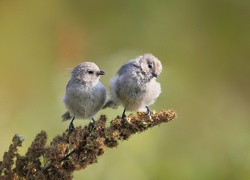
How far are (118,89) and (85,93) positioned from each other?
0.35m

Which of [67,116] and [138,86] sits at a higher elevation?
[67,116]

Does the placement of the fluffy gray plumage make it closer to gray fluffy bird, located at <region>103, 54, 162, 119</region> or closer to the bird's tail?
gray fluffy bird, located at <region>103, 54, 162, 119</region>

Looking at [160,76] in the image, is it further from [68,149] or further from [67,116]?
[68,149]

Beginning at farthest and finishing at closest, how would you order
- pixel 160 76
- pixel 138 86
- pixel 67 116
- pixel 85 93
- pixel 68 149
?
pixel 160 76
pixel 67 116
pixel 85 93
pixel 138 86
pixel 68 149

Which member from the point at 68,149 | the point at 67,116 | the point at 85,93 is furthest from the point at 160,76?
the point at 68,149

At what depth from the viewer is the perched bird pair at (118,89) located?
6.29 meters

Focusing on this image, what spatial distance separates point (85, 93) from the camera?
21.4 ft

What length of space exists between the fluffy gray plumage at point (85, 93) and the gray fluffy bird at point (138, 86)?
0.52 ft

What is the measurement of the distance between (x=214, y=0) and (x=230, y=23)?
2.04 feet

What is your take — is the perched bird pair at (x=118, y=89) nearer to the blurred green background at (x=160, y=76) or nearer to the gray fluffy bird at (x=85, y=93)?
the gray fluffy bird at (x=85, y=93)

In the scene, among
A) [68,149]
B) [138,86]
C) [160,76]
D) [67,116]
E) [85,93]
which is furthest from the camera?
[160,76]

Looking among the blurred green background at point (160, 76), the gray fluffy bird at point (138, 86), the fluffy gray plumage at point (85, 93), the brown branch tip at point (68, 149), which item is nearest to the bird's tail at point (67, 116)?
the blurred green background at point (160, 76)

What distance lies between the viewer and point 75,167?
496cm

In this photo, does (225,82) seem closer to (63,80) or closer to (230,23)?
(230,23)
